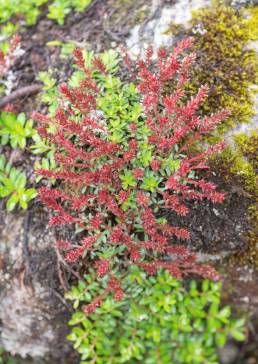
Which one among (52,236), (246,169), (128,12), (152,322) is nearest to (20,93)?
(128,12)

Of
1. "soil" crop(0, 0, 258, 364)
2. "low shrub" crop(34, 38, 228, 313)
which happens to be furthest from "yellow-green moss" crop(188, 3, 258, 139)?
"soil" crop(0, 0, 258, 364)

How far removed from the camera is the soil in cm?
351

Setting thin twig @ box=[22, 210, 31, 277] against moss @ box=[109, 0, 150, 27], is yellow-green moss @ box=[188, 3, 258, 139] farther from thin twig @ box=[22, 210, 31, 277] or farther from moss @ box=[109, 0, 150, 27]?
thin twig @ box=[22, 210, 31, 277]

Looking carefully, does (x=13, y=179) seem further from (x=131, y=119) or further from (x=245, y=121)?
(x=245, y=121)

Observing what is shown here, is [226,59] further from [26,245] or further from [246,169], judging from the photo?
[26,245]

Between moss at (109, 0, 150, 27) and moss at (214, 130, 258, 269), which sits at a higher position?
moss at (109, 0, 150, 27)

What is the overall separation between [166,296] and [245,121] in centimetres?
163

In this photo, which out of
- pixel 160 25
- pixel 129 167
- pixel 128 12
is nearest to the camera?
pixel 129 167

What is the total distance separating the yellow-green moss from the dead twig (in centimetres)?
156

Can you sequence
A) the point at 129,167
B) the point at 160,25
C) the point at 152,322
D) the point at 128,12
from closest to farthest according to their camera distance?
the point at 129,167 → the point at 152,322 → the point at 160,25 → the point at 128,12

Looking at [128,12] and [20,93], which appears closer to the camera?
[20,93]

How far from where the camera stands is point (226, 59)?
3770 mm

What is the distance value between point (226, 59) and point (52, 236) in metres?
2.21

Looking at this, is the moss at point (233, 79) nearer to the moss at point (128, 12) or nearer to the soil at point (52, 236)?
the soil at point (52, 236)
